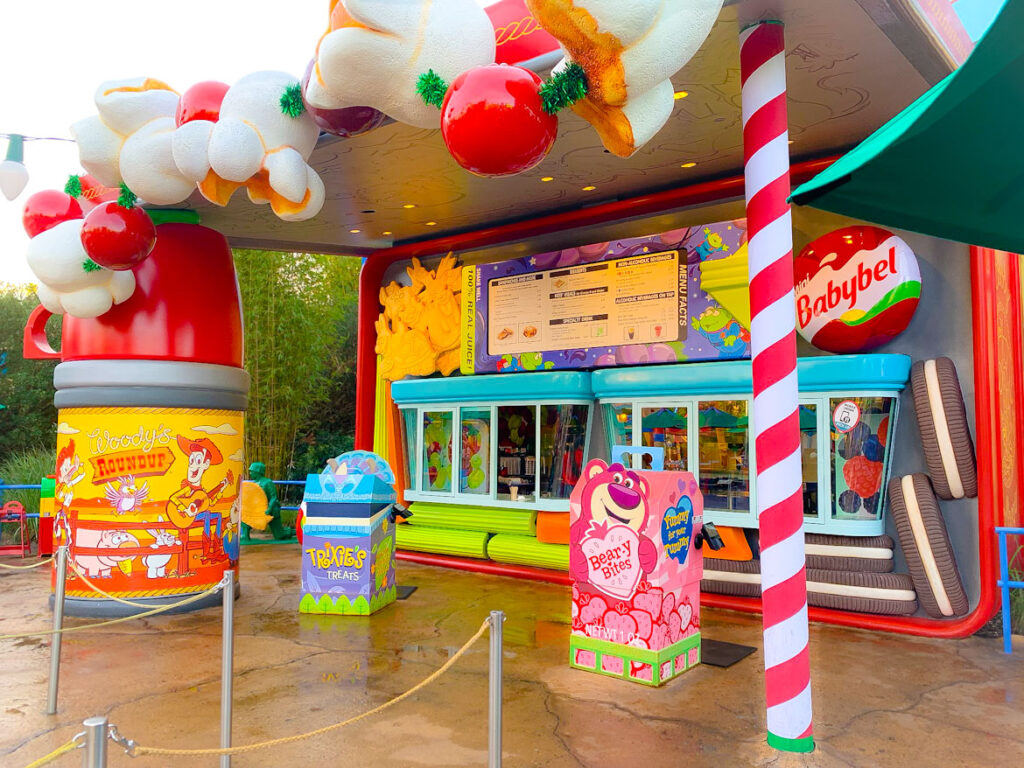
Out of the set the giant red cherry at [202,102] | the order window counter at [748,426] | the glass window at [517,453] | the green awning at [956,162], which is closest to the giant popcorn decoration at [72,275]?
the giant red cherry at [202,102]

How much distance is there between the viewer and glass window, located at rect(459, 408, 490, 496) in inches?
303

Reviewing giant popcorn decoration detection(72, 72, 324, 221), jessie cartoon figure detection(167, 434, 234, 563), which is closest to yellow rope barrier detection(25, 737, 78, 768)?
giant popcorn decoration detection(72, 72, 324, 221)

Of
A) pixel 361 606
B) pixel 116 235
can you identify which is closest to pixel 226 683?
pixel 361 606

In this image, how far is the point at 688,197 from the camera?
21.5 ft

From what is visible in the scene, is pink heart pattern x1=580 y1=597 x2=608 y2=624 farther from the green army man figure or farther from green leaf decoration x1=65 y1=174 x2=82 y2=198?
the green army man figure

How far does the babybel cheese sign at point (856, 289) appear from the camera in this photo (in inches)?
214

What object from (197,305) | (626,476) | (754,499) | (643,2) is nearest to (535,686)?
(626,476)

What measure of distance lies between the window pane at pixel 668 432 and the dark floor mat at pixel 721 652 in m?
1.69

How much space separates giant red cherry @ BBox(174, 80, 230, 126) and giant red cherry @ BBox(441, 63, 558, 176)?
1928 millimetres

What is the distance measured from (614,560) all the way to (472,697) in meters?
1.08

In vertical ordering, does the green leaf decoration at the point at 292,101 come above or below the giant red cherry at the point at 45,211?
above

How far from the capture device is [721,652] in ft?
15.8

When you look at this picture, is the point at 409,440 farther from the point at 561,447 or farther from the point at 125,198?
the point at 125,198

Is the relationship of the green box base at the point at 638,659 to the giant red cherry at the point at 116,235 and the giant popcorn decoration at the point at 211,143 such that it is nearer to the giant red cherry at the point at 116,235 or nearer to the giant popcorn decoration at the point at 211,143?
the giant popcorn decoration at the point at 211,143
